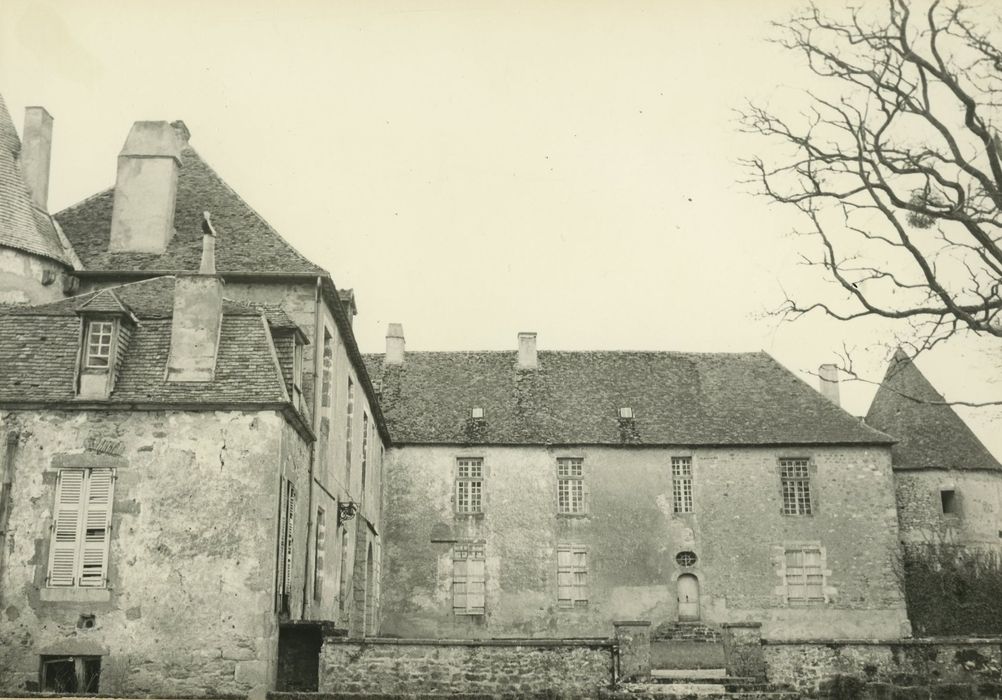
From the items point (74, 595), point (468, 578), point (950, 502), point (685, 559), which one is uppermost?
point (950, 502)

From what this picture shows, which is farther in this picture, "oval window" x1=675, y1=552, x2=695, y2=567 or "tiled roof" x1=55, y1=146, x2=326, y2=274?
"oval window" x1=675, y1=552, x2=695, y2=567

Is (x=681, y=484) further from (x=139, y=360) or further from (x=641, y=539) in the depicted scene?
(x=139, y=360)

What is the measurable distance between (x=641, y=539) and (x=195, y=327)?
18.5 metres

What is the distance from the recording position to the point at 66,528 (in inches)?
553

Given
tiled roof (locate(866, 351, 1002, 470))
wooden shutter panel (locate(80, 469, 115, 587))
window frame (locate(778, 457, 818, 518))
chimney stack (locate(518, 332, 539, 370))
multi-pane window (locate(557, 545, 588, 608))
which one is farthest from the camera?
chimney stack (locate(518, 332, 539, 370))

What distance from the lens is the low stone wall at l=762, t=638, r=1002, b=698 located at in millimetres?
15359

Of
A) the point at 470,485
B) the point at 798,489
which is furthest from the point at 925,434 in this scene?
the point at 470,485

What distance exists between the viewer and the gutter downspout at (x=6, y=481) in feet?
45.8

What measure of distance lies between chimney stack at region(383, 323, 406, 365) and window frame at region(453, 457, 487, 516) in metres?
4.90

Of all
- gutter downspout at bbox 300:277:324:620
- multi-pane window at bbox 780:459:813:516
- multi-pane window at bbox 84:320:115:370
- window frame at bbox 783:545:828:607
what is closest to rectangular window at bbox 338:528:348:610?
gutter downspout at bbox 300:277:324:620

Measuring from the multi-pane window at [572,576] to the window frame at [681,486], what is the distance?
3017 millimetres

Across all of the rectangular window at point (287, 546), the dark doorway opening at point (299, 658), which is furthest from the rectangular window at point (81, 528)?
the dark doorway opening at point (299, 658)

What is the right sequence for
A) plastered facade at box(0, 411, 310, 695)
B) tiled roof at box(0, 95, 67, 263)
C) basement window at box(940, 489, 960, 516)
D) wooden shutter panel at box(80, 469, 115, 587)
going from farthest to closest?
basement window at box(940, 489, 960, 516) → tiled roof at box(0, 95, 67, 263) → wooden shutter panel at box(80, 469, 115, 587) → plastered facade at box(0, 411, 310, 695)

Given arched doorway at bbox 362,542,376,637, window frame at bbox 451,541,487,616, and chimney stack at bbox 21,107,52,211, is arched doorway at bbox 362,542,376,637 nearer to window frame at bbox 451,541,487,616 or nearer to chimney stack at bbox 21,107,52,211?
window frame at bbox 451,541,487,616
